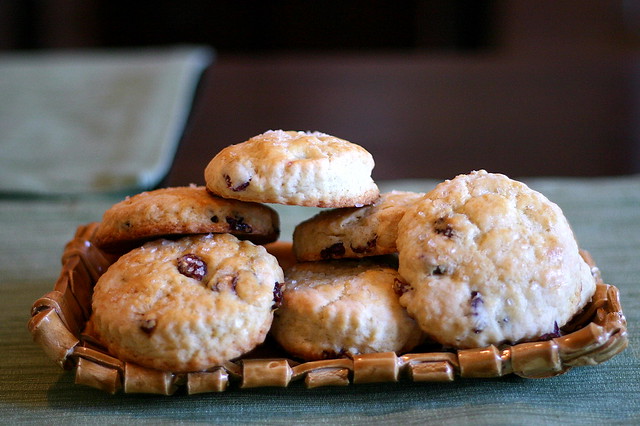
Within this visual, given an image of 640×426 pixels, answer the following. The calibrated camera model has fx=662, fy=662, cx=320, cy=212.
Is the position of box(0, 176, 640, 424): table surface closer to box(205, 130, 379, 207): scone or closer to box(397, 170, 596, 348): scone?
box(397, 170, 596, 348): scone

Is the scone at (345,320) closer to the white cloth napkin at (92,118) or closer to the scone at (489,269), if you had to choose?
the scone at (489,269)

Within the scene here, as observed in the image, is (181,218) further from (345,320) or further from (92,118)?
(92,118)

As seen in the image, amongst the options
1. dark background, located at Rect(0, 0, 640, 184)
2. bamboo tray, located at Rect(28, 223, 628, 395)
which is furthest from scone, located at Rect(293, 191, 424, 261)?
dark background, located at Rect(0, 0, 640, 184)

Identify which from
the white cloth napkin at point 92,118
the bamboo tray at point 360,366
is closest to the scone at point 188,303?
the bamboo tray at point 360,366

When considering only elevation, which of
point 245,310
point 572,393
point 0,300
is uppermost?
point 245,310

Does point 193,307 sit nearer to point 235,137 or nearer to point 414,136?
point 235,137

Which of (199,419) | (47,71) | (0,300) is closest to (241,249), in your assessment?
(199,419)

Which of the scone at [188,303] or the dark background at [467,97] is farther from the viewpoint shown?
the dark background at [467,97]
